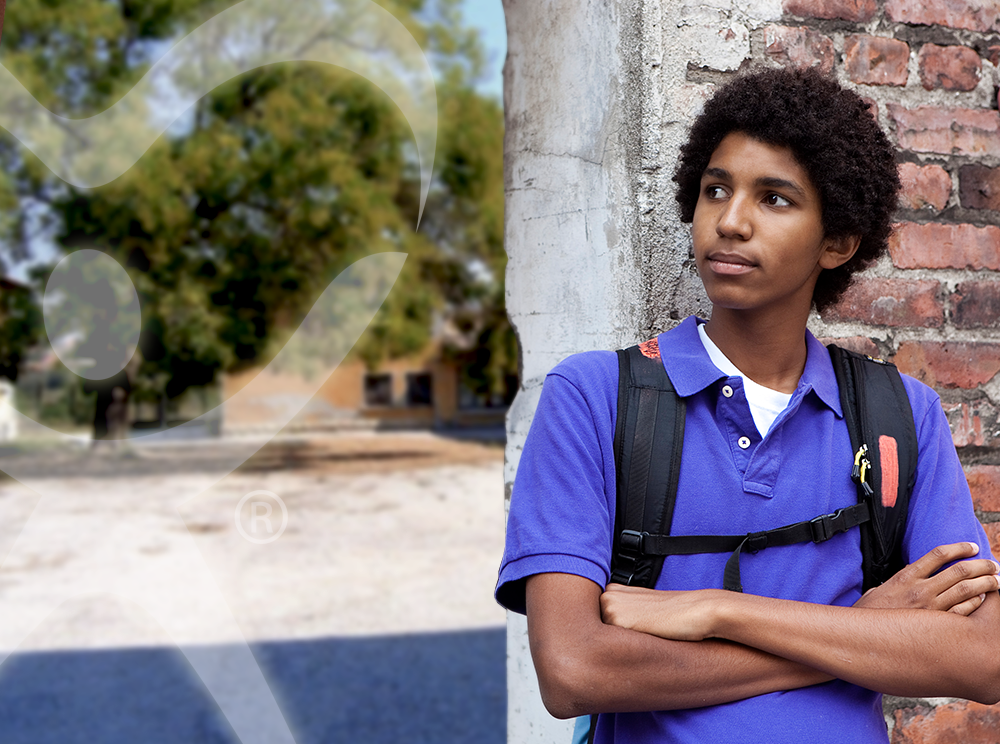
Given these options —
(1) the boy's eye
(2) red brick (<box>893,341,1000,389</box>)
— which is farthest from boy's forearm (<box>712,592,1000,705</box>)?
(2) red brick (<box>893,341,1000,389</box>)

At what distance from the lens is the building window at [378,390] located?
21.2 metres

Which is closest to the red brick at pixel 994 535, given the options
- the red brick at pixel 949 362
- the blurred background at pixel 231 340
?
the red brick at pixel 949 362

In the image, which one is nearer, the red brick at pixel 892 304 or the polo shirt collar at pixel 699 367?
the polo shirt collar at pixel 699 367

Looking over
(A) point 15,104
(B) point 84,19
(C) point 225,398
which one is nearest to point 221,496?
(C) point 225,398

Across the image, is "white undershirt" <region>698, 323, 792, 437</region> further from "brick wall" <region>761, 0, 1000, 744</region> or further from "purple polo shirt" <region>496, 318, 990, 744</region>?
"brick wall" <region>761, 0, 1000, 744</region>

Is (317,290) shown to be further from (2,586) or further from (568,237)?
(568,237)

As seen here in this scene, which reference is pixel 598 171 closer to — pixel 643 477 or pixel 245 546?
pixel 643 477

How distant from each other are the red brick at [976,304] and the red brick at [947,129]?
26 cm

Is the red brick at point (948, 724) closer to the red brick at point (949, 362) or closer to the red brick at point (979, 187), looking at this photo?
the red brick at point (949, 362)

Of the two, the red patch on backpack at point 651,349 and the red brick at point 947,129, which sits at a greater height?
the red brick at point 947,129

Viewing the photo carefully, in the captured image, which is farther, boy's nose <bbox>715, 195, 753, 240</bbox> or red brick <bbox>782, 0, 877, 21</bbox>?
red brick <bbox>782, 0, 877, 21</bbox>

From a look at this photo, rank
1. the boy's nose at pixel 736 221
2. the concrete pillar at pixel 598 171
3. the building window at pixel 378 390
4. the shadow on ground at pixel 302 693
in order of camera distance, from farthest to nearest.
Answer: the building window at pixel 378 390, the shadow on ground at pixel 302 693, the concrete pillar at pixel 598 171, the boy's nose at pixel 736 221

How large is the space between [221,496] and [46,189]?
207 inches

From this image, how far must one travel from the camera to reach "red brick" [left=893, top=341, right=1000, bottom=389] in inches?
68.5
